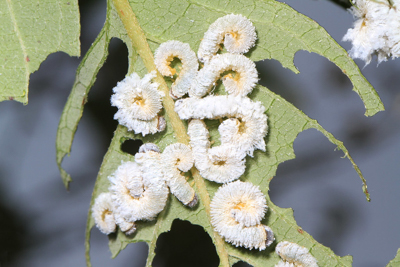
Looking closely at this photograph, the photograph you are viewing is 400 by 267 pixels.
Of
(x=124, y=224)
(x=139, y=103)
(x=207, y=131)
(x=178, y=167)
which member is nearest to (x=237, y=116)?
(x=207, y=131)

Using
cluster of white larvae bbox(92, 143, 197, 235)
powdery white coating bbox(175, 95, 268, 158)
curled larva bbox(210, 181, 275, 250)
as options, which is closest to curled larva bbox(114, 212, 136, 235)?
cluster of white larvae bbox(92, 143, 197, 235)

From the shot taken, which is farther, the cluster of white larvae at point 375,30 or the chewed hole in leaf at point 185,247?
the chewed hole in leaf at point 185,247

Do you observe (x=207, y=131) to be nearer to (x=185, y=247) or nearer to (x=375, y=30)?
(x=375, y=30)

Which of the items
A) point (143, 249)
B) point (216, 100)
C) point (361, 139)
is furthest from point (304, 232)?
point (143, 249)

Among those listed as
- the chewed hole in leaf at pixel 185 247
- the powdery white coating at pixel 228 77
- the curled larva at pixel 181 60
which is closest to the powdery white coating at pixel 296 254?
the powdery white coating at pixel 228 77

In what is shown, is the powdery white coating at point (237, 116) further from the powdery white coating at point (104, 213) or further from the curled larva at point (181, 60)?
the powdery white coating at point (104, 213)

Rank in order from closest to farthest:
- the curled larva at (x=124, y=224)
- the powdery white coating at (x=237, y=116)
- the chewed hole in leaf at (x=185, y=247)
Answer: the powdery white coating at (x=237, y=116)
the curled larva at (x=124, y=224)
the chewed hole in leaf at (x=185, y=247)
